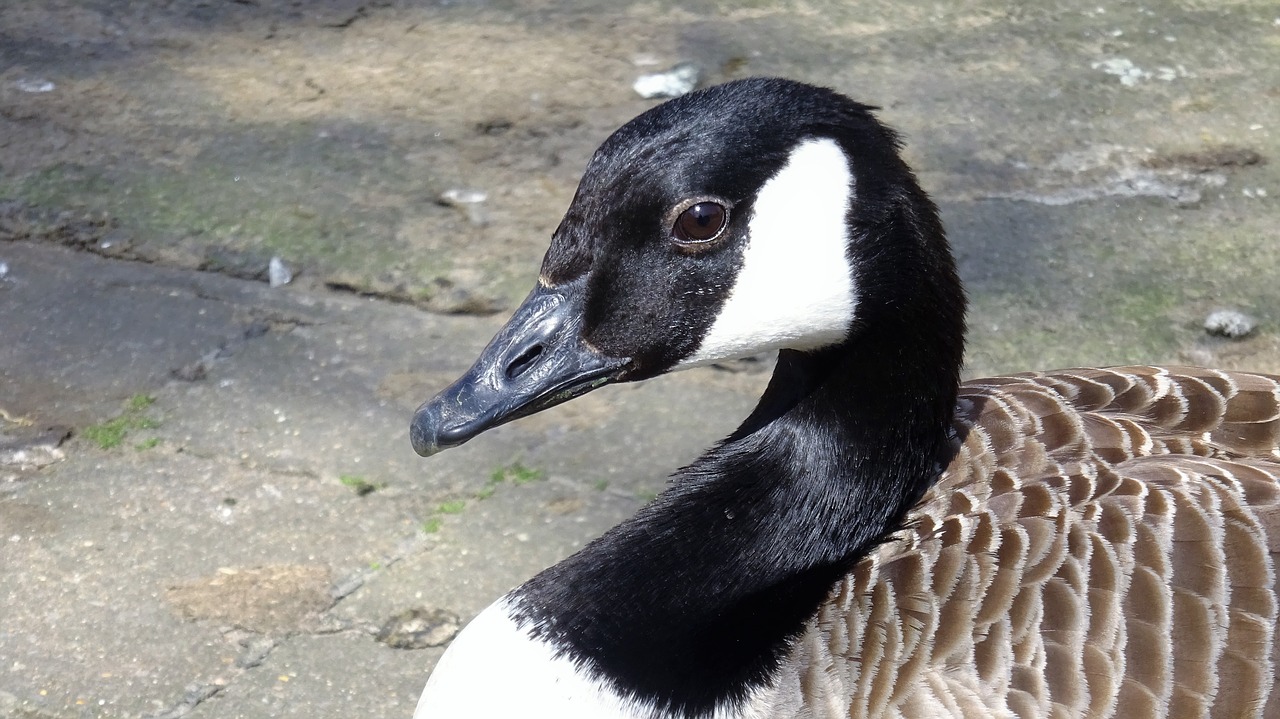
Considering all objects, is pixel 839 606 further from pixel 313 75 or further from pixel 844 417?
pixel 313 75

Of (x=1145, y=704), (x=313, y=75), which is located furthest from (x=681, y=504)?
(x=313, y=75)

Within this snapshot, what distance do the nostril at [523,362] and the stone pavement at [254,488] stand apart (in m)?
0.95

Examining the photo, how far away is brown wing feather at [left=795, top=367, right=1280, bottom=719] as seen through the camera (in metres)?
1.97

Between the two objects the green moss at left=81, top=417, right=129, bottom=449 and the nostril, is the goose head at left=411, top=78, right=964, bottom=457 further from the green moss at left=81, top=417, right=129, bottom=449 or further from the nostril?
the green moss at left=81, top=417, right=129, bottom=449

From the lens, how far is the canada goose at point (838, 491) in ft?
6.66

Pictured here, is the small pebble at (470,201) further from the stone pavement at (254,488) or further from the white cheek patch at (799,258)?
the white cheek patch at (799,258)

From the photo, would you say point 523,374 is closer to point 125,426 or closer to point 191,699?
point 191,699

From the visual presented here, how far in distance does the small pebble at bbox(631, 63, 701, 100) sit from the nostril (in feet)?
9.55

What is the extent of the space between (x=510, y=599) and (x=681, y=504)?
0.35 meters

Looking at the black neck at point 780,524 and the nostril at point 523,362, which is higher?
the nostril at point 523,362

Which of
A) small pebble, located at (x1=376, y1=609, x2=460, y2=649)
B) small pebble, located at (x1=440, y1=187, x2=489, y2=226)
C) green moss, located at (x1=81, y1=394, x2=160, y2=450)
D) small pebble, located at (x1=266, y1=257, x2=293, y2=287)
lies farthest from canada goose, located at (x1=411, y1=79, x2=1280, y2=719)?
small pebble, located at (x1=440, y1=187, x2=489, y2=226)

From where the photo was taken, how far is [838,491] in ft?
7.60

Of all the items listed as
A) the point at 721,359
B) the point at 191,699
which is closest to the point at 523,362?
the point at 721,359

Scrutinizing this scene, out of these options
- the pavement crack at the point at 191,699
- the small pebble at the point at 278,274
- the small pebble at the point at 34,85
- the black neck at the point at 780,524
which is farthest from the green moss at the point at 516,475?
the small pebble at the point at 34,85
